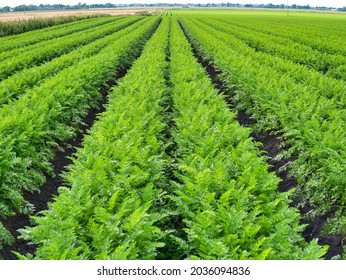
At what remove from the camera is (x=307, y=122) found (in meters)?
8.57

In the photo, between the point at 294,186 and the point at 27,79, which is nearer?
the point at 294,186

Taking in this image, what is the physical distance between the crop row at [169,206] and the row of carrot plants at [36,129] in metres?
1.30

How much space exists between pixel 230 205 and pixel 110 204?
1.65m

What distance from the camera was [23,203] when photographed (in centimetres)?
712

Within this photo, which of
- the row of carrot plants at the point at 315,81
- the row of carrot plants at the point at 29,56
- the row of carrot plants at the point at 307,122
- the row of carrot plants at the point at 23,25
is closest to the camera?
the row of carrot plants at the point at 307,122

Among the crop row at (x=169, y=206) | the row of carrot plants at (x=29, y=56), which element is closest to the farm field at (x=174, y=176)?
the crop row at (x=169, y=206)

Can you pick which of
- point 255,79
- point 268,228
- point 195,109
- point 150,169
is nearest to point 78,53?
point 255,79

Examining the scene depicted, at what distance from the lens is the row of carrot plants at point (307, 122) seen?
6.89m

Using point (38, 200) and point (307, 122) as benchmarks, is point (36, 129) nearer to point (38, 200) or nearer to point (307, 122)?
point (38, 200)

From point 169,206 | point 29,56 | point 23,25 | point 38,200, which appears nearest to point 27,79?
point 29,56

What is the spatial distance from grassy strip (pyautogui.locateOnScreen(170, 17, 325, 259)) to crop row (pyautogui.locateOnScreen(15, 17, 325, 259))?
14 millimetres

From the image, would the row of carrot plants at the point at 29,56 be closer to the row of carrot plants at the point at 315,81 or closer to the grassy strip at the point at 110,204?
the grassy strip at the point at 110,204

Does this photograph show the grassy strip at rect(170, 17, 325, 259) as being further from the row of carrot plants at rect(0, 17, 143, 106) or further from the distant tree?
the distant tree
